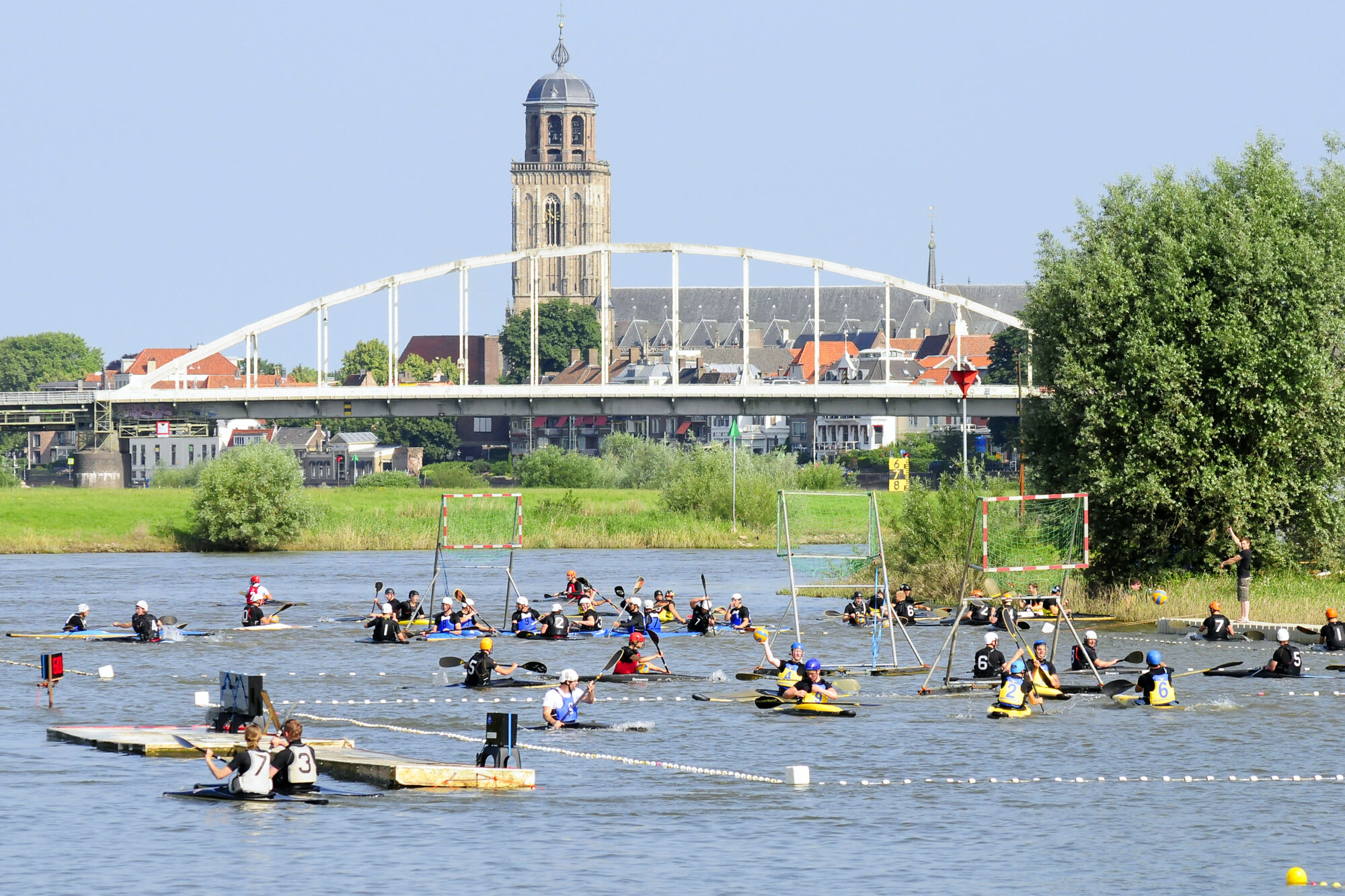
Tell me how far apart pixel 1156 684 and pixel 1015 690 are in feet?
8.95

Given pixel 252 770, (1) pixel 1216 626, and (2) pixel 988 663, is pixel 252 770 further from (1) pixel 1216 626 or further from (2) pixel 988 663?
(1) pixel 1216 626

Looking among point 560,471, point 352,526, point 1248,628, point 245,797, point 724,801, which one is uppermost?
point 560,471

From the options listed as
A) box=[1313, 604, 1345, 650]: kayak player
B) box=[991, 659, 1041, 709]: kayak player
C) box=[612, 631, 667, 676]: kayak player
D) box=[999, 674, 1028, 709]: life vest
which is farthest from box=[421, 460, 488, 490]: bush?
box=[999, 674, 1028, 709]: life vest

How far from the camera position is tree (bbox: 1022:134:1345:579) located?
38.7 metres

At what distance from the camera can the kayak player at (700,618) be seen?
134 feet

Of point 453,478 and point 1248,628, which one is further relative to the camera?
point 453,478

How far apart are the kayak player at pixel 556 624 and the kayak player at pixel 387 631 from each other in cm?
311

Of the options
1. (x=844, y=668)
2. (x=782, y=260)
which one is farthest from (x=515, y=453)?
(x=844, y=668)

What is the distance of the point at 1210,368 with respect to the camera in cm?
3922

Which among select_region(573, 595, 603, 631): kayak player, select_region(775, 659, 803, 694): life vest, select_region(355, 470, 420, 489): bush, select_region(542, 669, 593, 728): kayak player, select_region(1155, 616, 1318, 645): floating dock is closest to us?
select_region(542, 669, 593, 728): kayak player

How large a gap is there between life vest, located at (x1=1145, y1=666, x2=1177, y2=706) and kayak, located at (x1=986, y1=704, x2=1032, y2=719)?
2266 millimetres

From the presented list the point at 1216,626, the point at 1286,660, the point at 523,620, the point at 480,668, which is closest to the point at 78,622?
the point at 523,620

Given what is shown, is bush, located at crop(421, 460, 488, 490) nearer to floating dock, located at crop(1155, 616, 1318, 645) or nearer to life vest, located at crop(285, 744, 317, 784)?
floating dock, located at crop(1155, 616, 1318, 645)

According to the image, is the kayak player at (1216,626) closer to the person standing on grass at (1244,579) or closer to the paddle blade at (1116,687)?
the person standing on grass at (1244,579)
